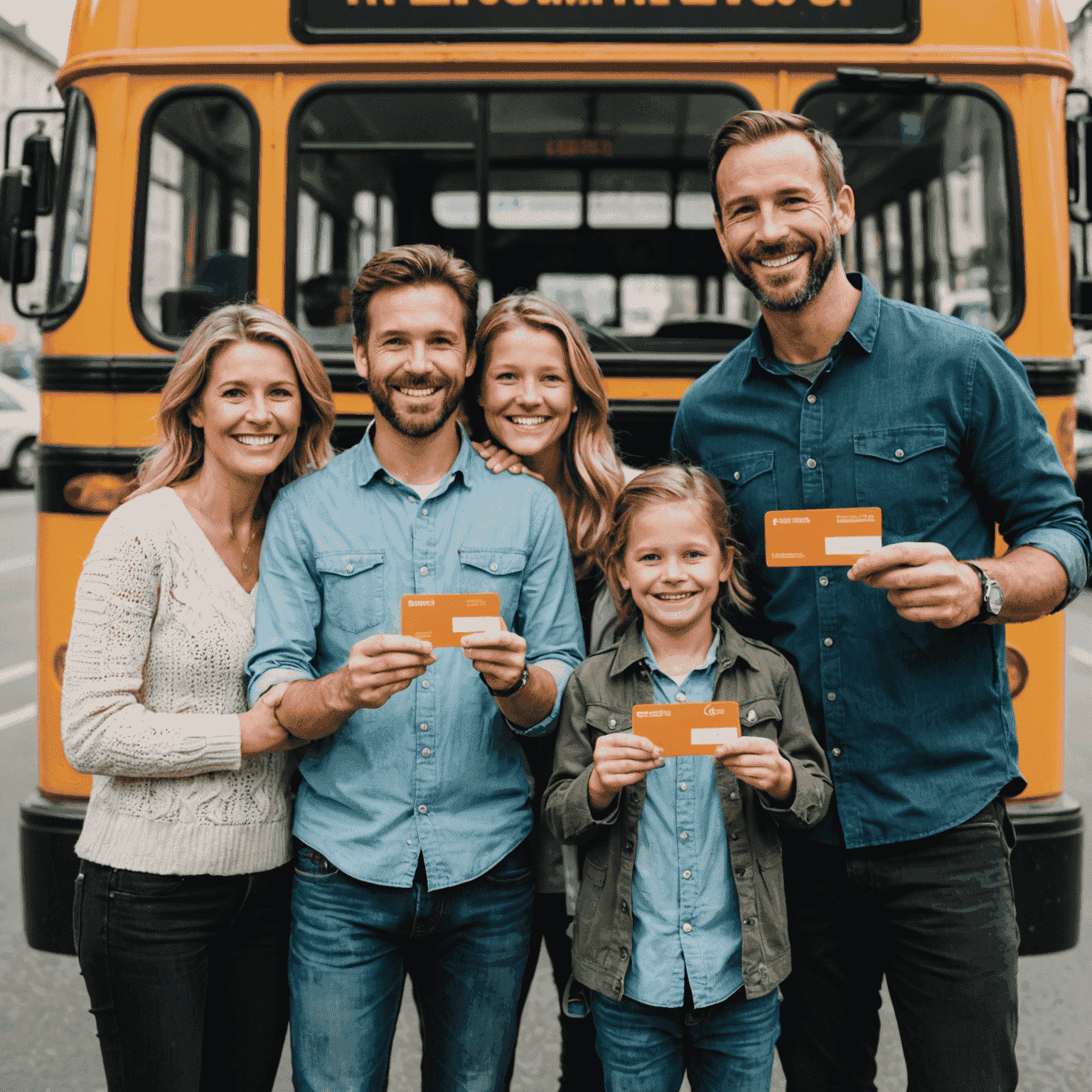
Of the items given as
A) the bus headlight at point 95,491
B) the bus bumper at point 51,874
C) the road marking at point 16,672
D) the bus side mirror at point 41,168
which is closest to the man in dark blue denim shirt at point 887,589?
the bus headlight at point 95,491

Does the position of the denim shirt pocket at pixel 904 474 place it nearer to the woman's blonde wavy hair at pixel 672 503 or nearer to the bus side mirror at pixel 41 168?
the woman's blonde wavy hair at pixel 672 503

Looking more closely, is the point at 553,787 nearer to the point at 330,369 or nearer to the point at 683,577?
the point at 683,577

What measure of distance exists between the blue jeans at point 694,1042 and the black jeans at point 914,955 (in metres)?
0.19

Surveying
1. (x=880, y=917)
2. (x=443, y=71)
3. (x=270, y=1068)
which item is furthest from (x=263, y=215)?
(x=880, y=917)

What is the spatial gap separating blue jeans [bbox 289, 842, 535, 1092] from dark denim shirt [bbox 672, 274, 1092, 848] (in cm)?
60

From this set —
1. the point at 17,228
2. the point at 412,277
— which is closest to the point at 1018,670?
the point at 412,277

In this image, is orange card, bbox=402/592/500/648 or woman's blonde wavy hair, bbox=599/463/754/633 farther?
woman's blonde wavy hair, bbox=599/463/754/633

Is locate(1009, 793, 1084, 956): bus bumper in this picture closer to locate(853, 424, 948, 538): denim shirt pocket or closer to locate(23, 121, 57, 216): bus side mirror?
locate(853, 424, 948, 538): denim shirt pocket

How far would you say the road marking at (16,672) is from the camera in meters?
7.59

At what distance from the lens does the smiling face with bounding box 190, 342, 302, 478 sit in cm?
201

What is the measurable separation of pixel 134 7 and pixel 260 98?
0.41 metres

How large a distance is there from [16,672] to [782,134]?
7.27 m

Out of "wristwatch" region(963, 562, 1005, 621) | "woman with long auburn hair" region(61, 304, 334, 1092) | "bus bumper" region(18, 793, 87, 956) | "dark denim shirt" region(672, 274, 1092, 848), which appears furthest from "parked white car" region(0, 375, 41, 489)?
"wristwatch" region(963, 562, 1005, 621)

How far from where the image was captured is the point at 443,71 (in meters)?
3.06
